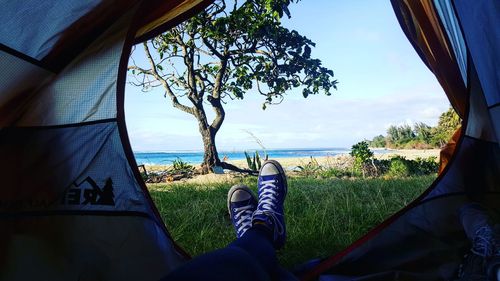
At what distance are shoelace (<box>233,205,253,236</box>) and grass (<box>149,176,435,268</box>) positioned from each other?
15 centimetres

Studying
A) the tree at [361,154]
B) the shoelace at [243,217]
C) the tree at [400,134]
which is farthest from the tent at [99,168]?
the tree at [400,134]

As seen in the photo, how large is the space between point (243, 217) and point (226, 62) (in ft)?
14.9

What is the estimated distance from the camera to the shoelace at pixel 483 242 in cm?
89

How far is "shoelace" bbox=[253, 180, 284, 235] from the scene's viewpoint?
1.27m

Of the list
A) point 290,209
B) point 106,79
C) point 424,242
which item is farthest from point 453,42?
point 290,209

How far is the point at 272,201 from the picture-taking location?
1.42 m

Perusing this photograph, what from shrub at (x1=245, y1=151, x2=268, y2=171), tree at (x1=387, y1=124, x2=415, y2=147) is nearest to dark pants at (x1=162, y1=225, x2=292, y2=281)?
shrub at (x1=245, y1=151, x2=268, y2=171)

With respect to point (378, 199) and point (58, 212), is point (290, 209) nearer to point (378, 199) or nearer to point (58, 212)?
point (378, 199)

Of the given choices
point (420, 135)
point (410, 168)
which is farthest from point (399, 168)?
point (420, 135)

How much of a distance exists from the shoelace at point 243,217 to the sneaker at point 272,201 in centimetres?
6

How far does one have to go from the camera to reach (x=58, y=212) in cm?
95

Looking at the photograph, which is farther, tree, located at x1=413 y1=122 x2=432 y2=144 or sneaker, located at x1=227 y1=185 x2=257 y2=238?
tree, located at x1=413 y1=122 x2=432 y2=144

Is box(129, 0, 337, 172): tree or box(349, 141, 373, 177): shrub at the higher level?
box(129, 0, 337, 172): tree

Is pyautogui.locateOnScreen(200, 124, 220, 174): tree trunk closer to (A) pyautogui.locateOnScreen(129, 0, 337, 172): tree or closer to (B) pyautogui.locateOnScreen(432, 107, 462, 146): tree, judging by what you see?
(A) pyautogui.locateOnScreen(129, 0, 337, 172): tree
